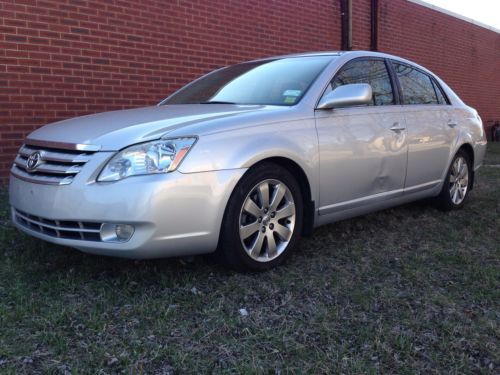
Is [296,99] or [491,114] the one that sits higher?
[296,99]

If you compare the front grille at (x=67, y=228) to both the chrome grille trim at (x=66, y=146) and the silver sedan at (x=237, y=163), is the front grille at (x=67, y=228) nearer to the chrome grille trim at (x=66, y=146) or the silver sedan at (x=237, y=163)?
the silver sedan at (x=237, y=163)

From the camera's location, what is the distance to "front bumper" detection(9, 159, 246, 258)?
289 cm

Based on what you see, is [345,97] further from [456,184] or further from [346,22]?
[346,22]

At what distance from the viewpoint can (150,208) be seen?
2.89m

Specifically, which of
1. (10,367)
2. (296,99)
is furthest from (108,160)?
(296,99)

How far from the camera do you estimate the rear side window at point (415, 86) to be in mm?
4867

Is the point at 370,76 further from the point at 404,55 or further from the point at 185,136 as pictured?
the point at 404,55

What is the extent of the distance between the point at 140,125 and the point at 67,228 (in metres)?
0.75

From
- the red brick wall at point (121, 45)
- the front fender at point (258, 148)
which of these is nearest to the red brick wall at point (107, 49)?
the red brick wall at point (121, 45)

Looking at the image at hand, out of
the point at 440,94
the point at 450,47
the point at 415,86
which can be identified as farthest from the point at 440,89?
the point at 450,47

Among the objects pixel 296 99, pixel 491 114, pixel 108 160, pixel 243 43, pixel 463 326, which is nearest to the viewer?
pixel 463 326

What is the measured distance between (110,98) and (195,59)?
142cm

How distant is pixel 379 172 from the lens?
169 inches

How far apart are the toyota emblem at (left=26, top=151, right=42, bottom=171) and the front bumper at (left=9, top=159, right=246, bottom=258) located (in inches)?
6.7
